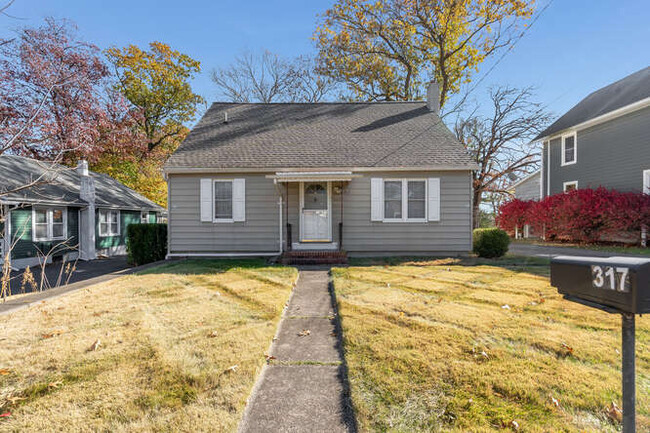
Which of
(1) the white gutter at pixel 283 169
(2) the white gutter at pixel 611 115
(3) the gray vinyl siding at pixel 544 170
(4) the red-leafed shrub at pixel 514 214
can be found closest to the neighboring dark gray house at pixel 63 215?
(1) the white gutter at pixel 283 169

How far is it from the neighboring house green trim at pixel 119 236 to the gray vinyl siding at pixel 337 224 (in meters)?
5.80

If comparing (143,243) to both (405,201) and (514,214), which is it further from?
(514,214)

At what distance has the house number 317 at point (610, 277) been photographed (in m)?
1.15

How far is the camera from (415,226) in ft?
30.5

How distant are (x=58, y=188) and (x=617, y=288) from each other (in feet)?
53.4

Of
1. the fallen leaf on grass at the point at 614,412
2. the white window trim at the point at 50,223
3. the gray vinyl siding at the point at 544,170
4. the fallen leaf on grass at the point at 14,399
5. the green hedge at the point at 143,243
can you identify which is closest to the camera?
the fallen leaf on grass at the point at 614,412

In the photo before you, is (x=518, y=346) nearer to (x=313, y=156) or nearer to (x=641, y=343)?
(x=641, y=343)

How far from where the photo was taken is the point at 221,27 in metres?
11.5

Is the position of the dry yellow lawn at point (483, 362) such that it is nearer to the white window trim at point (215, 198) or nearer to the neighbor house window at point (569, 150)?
the white window trim at point (215, 198)

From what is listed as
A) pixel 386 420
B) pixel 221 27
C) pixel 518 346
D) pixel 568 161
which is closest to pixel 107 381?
pixel 386 420

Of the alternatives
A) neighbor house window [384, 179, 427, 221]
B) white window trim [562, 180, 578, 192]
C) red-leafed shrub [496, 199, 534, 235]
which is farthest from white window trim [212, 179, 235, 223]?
white window trim [562, 180, 578, 192]

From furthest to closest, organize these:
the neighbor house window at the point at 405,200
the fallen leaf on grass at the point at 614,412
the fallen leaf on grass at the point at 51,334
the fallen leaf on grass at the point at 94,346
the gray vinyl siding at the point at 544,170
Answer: the gray vinyl siding at the point at 544,170 < the neighbor house window at the point at 405,200 < the fallen leaf on grass at the point at 51,334 < the fallen leaf on grass at the point at 94,346 < the fallen leaf on grass at the point at 614,412

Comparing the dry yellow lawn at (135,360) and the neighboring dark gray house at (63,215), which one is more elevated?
the neighboring dark gray house at (63,215)

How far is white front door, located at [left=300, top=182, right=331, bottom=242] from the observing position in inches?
370
